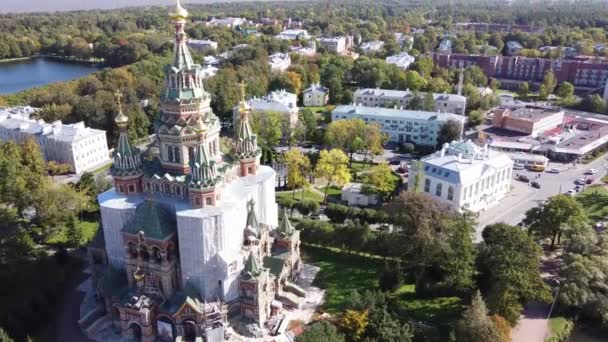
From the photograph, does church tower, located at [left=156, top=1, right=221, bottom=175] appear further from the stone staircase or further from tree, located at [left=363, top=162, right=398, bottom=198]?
tree, located at [left=363, top=162, right=398, bottom=198]

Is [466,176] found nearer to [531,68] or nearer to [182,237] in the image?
[182,237]

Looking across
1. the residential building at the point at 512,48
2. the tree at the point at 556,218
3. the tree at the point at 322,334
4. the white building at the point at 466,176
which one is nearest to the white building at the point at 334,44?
the residential building at the point at 512,48

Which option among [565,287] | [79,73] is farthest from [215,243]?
[79,73]

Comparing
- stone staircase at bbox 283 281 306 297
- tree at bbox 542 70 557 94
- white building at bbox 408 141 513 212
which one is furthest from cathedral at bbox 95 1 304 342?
tree at bbox 542 70 557 94

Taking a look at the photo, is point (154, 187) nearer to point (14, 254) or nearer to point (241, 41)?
point (14, 254)

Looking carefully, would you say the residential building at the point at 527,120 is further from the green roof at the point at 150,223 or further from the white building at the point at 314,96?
the green roof at the point at 150,223

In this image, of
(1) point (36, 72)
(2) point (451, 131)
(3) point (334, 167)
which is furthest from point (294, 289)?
(1) point (36, 72)

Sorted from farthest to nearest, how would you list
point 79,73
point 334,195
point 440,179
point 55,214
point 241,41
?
point 241,41 < point 79,73 < point 334,195 < point 440,179 < point 55,214
